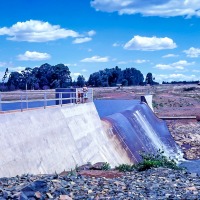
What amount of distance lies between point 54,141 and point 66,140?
1760 millimetres

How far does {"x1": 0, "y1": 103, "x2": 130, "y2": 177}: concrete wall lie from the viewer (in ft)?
52.0

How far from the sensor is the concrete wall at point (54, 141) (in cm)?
1585

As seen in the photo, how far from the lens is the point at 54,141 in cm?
1994

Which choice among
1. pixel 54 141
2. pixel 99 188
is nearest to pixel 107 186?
pixel 99 188

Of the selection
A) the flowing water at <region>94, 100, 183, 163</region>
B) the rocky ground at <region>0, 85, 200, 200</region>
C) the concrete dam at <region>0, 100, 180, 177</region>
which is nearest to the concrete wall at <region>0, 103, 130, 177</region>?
the concrete dam at <region>0, 100, 180, 177</region>

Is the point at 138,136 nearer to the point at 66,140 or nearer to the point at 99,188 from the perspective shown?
the point at 66,140

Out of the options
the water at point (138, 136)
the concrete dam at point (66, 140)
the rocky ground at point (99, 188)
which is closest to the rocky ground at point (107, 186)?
the rocky ground at point (99, 188)

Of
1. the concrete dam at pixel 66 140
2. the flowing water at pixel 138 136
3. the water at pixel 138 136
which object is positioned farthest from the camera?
the water at pixel 138 136

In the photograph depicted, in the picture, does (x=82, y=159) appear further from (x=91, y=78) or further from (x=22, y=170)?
(x=91, y=78)

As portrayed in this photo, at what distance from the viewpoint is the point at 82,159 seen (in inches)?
886

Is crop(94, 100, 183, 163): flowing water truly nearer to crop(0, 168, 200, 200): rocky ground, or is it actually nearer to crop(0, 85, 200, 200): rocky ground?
crop(0, 85, 200, 200): rocky ground

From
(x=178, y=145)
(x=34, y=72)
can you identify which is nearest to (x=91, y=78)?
(x=34, y=72)

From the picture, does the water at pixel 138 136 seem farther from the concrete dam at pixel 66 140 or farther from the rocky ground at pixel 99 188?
the rocky ground at pixel 99 188

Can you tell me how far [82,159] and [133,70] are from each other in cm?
16098
